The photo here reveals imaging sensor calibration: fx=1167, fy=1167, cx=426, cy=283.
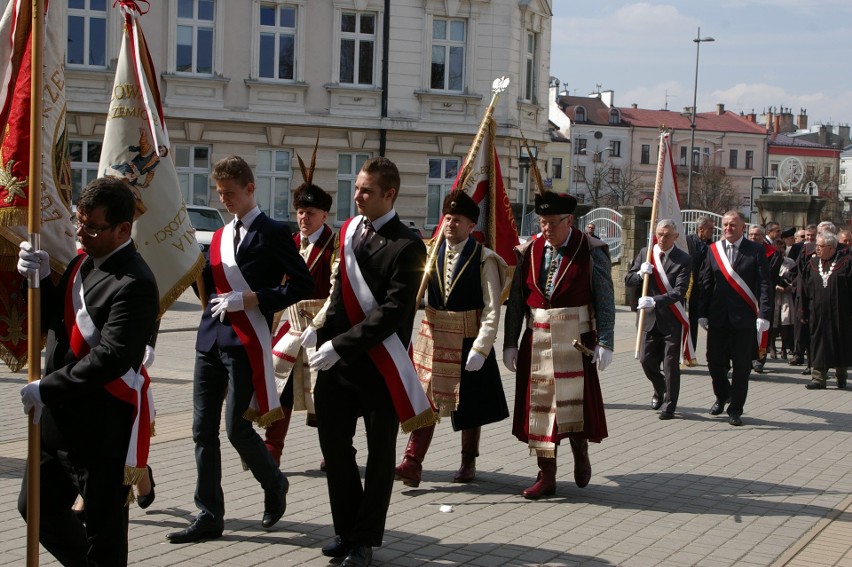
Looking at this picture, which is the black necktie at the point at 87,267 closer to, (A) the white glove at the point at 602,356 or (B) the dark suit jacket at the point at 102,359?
(B) the dark suit jacket at the point at 102,359

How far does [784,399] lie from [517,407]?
5.74m

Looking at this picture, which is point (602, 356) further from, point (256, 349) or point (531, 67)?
point (531, 67)

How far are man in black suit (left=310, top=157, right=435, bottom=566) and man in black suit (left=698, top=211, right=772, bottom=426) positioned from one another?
555cm

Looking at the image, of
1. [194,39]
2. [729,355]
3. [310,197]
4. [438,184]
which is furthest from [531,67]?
[310,197]

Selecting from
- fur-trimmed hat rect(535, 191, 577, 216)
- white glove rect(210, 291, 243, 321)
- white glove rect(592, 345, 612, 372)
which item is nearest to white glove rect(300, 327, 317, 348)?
white glove rect(210, 291, 243, 321)

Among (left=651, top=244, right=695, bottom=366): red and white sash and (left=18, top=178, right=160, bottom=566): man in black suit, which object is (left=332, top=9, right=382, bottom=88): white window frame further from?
(left=18, top=178, right=160, bottom=566): man in black suit

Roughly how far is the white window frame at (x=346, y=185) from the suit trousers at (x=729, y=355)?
72.1ft

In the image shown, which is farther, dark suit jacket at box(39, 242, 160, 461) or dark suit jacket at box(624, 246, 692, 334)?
dark suit jacket at box(624, 246, 692, 334)

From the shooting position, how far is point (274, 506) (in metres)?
6.27

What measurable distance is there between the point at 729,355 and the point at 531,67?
83.7 feet

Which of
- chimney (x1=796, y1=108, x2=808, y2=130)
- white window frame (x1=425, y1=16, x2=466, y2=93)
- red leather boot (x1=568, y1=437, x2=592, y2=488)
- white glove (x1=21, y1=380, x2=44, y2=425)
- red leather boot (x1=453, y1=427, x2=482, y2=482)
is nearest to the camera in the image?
white glove (x1=21, y1=380, x2=44, y2=425)

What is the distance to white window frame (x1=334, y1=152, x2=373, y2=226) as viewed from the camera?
32188 mm

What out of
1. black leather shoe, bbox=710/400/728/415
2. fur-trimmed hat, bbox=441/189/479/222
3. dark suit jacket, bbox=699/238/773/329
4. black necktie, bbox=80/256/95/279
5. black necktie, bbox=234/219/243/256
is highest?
fur-trimmed hat, bbox=441/189/479/222

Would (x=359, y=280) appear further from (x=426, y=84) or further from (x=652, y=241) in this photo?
(x=426, y=84)
